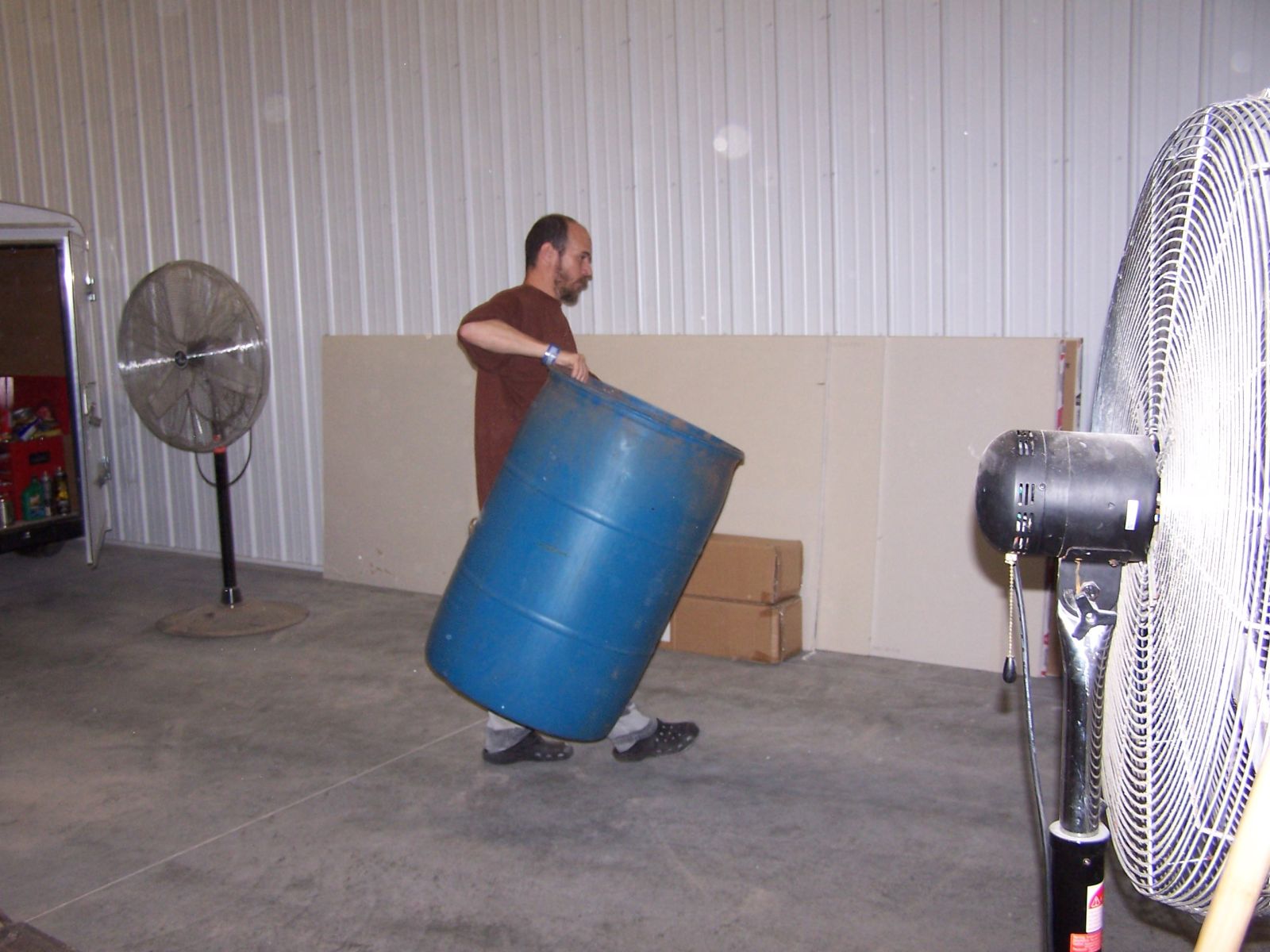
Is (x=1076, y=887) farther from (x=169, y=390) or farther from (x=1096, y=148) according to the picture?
(x=169, y=390)

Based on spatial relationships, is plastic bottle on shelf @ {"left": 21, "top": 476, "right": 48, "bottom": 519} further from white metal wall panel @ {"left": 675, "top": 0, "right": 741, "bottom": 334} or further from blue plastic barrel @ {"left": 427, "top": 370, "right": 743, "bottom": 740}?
blue plastic barrel @ {"left": 427, "top": 370, "right": 743, "bottom": 740}

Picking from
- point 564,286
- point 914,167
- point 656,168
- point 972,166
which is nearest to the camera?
point 564,286

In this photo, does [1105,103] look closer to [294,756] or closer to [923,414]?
[923,414]

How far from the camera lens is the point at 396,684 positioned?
3783 millimetres

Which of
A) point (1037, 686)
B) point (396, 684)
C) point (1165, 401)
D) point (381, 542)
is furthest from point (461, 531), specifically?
point (1165, 401)

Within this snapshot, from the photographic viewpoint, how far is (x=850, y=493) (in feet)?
13.1

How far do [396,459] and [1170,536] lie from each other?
4557mm

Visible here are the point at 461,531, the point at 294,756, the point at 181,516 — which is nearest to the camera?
the point at 294,756

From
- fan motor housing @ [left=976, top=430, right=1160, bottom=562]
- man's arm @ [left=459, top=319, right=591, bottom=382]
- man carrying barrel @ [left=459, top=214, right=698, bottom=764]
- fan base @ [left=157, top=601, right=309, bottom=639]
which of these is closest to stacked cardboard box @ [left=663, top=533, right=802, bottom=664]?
man carrying barrel @ [left=459, top=214, right=698, bottom=764]

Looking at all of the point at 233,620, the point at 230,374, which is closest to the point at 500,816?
the point at 233,620

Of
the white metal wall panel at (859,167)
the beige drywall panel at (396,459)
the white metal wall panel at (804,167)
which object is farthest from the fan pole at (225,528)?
the white metal wall panel at (859,167)

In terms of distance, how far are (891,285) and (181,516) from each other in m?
4.47

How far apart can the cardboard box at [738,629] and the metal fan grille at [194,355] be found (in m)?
2.06

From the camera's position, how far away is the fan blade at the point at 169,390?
446 cm
